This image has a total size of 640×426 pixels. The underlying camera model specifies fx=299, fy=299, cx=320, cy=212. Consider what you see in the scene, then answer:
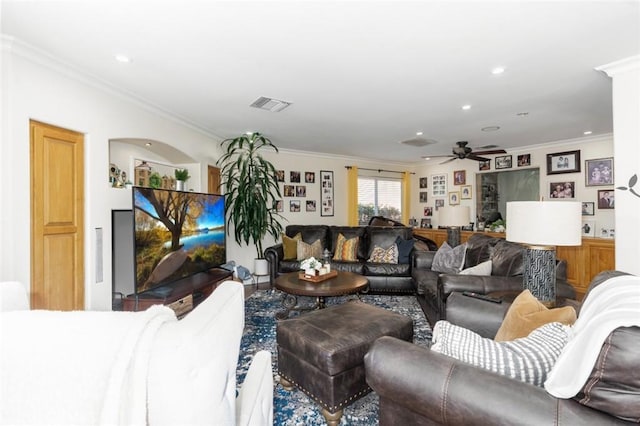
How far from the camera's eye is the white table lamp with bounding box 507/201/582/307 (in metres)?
1.87

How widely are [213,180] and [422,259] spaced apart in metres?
3.33

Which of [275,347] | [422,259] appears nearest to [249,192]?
[275,347]

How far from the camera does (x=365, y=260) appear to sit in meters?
4.83

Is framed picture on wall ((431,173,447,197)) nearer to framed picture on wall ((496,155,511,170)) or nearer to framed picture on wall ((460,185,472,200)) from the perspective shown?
framed picture on wall ((460,185,472,200))

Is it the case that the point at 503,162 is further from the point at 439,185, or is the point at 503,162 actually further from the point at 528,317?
the point at 528,317

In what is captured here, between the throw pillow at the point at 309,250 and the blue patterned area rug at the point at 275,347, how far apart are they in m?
0.71

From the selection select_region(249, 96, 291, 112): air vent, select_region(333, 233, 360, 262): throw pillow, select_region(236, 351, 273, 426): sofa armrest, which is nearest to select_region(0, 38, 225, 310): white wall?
select_region(249, 96, 291, 112): air vent

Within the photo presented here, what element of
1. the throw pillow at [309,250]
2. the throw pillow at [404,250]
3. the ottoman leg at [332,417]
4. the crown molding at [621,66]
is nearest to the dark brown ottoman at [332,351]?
the ottoman leg at [332,417]

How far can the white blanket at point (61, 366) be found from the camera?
0.58 meters

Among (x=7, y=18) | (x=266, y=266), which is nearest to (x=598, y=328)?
(x=7, y=18)

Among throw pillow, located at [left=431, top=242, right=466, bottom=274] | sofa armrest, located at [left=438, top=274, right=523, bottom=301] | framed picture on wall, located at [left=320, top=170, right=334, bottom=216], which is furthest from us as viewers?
framed picture on wall, located at [left=320, top=170, right=334, bottom=216]

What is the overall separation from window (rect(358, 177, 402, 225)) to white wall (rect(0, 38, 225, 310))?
4.52 m

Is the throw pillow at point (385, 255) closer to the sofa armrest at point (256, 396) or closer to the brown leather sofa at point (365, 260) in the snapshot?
the brown leather sofa at point (365, 260)

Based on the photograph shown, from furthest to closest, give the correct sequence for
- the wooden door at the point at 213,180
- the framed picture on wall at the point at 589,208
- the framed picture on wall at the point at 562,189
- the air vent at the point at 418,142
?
1. the framed picture on wall at the point at 562,189
2. the air vent at the point at 418,142
3. the framed picture on wall at the point at 589,208
4. the wooden door at the point at 213,180
